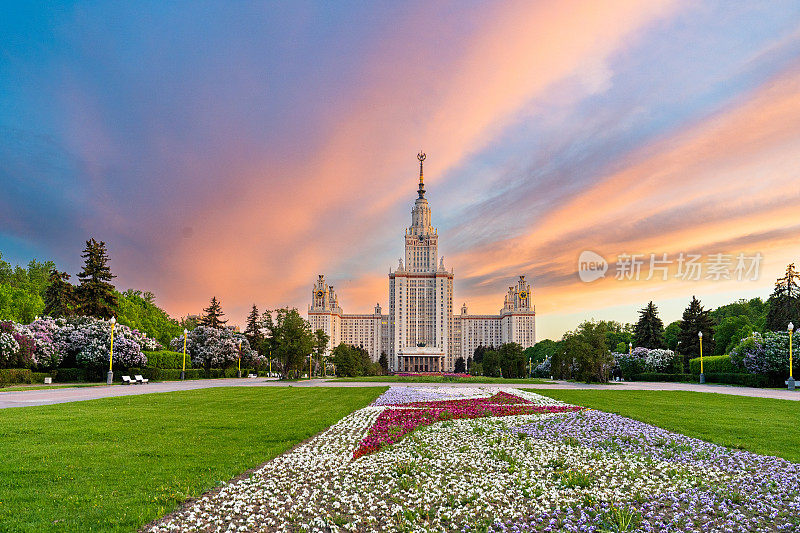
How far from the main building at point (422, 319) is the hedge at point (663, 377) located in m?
94.2

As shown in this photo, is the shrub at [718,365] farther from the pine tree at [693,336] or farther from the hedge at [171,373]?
the hedge at [171,373]

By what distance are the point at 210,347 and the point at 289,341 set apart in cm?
1414

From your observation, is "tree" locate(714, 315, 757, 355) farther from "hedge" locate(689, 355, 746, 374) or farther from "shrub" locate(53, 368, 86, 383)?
"shrub" locate(53, 368, 86, 383)

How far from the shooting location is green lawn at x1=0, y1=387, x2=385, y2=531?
622 cm

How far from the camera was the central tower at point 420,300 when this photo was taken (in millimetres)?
162000

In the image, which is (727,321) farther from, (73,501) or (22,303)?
(22,303)

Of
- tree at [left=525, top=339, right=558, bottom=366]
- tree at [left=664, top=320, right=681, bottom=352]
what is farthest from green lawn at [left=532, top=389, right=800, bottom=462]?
tree at [left=525, top=339, right=558, bottom=366]

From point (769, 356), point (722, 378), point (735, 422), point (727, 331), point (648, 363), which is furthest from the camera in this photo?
point (727, 331)

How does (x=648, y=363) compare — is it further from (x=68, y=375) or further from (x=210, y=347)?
(x=68, y=375)

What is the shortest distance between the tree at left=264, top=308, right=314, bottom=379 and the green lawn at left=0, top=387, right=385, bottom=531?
105 feet

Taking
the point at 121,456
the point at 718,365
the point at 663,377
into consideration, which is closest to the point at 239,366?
the point at 663,377

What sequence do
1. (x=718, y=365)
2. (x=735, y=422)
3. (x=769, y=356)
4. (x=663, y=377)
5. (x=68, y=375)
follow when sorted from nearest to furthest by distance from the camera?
(x=735, y=422) → (x=769, y=356) → (x=68, y=375) → (x=718, y=365) → (x=663, y=377)

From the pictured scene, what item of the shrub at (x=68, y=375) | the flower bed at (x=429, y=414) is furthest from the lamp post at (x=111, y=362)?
the flower bed at (x=429, y=414)

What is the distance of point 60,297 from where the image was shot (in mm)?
54375
